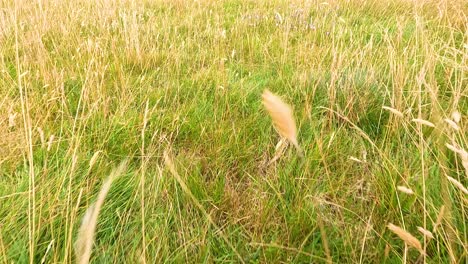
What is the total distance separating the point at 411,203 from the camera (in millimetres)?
1168

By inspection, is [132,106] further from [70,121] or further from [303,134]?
[303,134]

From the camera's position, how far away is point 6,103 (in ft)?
6.61

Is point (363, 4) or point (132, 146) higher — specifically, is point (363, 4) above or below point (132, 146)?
above

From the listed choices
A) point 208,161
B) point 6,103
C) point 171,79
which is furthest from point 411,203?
point 6,103

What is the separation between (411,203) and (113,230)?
1.01 metres

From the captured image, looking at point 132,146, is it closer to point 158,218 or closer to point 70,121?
point 70,121

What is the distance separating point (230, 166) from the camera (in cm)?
162

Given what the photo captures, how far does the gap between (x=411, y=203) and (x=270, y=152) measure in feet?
2.33

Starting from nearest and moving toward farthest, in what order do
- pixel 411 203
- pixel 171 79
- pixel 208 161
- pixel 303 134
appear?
pixel 411 203
pixel 208 161
pixel 303 134
pixel 171 79

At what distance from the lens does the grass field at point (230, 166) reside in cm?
107

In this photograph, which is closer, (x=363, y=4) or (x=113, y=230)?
(x=113, y=230)

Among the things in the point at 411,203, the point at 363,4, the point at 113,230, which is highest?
the point at 363,4

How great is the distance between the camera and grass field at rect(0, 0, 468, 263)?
1072 mm

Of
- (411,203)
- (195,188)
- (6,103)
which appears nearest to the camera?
(411,203)
